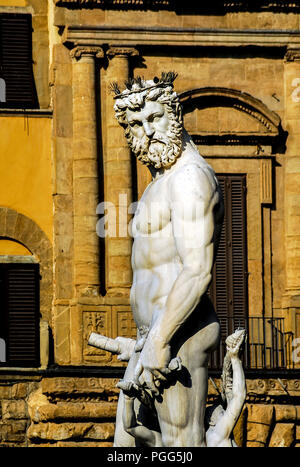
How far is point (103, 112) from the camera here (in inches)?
1187

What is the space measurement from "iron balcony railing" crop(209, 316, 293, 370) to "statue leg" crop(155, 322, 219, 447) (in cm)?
1621

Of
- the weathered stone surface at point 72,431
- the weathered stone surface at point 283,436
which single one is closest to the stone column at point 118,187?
the weathered stone surface at point 72,431

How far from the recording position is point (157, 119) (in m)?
13.3

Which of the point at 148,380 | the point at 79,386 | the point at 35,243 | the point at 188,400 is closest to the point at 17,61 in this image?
the point at 35,243

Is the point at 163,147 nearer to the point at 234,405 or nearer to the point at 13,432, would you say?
the point at 234,405

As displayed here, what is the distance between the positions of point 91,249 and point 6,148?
191 cm

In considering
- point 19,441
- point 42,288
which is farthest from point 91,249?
point 19,441

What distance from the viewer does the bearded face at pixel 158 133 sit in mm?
13312

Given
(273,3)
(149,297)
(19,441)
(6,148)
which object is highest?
(273,3)

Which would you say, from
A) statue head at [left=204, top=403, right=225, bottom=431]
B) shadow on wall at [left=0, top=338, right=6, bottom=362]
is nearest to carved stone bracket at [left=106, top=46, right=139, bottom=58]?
shadow on wall at [left=0, top=338, right=6, bottom=362]

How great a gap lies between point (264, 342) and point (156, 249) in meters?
16.2

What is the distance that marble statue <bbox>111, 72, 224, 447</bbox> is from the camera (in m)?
12.7
